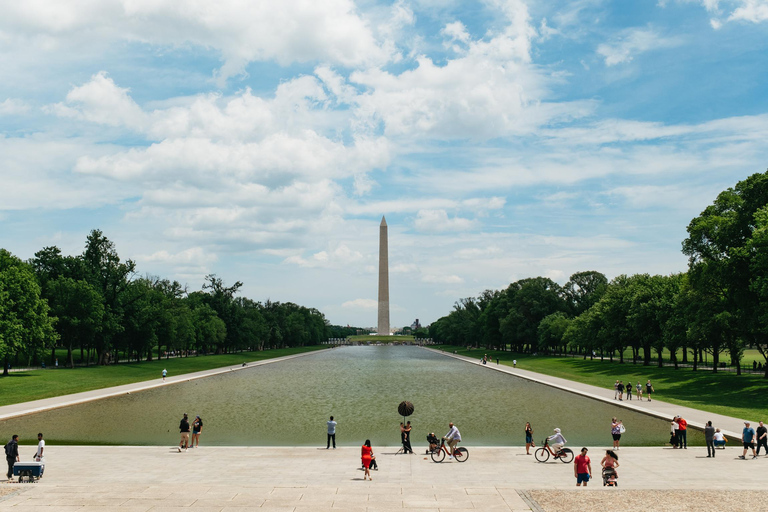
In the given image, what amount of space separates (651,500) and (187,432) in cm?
1780

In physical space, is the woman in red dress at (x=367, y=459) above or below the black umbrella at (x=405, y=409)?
below

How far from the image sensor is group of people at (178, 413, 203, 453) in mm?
24531

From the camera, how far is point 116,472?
20141 millimetres

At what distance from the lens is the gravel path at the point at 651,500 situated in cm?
1559

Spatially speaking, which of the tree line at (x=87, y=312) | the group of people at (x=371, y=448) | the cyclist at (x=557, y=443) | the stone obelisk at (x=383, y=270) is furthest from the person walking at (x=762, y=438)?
the stone obelisk at (x=383, y=270)

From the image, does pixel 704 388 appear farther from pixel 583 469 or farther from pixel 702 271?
pixel 583 469

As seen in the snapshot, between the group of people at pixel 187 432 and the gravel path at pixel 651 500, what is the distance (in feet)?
48.1

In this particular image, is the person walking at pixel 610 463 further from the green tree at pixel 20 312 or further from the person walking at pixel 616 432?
the green tree at pixel 20 312

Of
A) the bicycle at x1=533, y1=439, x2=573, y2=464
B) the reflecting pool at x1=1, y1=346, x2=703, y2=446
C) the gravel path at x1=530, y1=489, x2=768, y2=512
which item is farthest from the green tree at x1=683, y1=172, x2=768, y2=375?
the gravel path at x1=530, y1=489, x2=768, y2=512

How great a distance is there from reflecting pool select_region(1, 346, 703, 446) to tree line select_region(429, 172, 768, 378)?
15168 mm

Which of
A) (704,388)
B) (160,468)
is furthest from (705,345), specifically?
(160,468)

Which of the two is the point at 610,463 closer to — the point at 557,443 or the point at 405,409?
the point at 557,443

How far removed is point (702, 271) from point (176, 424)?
41.8 metres

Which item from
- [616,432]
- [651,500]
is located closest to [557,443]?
[616,432]
